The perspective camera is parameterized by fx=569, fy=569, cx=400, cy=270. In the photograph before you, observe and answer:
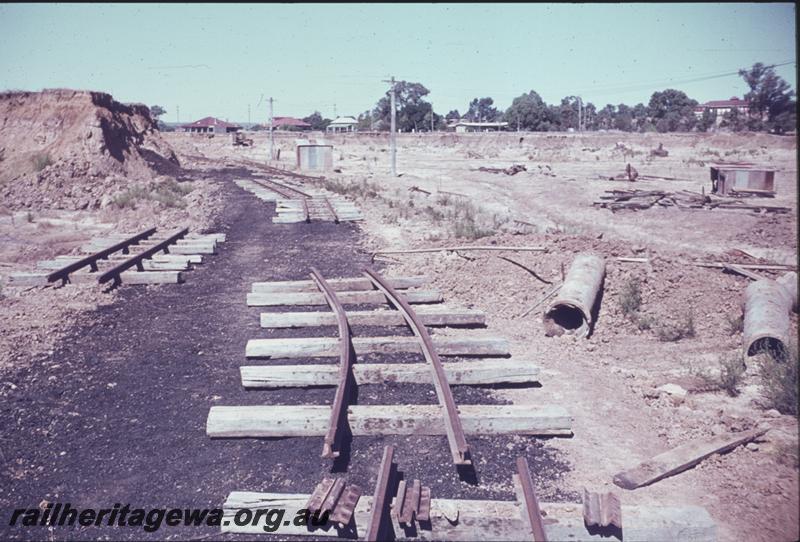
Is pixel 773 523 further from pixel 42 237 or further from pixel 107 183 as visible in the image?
pixel 107 183

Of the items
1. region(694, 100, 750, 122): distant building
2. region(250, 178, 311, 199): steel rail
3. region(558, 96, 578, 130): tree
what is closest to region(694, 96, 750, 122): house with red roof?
region(694, 100, 750, 122): distant building

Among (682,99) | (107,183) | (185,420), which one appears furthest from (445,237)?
(682,99)

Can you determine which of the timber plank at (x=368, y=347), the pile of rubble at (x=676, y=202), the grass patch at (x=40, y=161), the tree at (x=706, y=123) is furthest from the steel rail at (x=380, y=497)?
the tree at (x=706, y=123)

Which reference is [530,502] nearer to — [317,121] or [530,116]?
[530,116]

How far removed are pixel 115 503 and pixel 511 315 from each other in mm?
5601

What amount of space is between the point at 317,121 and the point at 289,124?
26834 mm

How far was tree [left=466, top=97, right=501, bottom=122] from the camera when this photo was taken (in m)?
162

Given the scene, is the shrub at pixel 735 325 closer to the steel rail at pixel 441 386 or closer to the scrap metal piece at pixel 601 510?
the steel rail at pixel 441 386

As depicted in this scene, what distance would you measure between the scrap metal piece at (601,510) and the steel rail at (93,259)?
8.54 m

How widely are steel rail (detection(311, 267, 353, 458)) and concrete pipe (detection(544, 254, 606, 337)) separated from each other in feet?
8.98

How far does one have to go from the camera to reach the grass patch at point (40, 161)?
21711mm

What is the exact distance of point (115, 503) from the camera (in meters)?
3.68

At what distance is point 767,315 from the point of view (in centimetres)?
687

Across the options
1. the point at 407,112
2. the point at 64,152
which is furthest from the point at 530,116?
the point at 64,152
